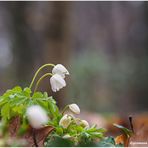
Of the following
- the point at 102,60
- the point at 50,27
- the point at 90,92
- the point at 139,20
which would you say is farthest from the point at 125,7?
the point at 50,27

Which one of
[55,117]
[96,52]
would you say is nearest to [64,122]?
[55,117]

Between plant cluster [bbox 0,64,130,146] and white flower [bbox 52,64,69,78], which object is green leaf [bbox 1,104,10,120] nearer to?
plant cluster [bbox 0,64,130,146]

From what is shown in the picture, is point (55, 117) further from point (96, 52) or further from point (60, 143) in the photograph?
point (96, 52)

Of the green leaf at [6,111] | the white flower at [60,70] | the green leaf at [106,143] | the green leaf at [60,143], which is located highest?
the white flower at [60,70]

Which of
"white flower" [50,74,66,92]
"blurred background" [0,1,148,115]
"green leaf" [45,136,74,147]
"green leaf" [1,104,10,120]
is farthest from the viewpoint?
Result: "blurred background" [0,1,148,115]


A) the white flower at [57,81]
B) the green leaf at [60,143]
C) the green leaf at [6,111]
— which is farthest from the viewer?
the white flower at [57,81]

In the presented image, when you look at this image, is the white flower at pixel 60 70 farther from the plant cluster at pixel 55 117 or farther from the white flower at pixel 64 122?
the white flower at pixel 64 122

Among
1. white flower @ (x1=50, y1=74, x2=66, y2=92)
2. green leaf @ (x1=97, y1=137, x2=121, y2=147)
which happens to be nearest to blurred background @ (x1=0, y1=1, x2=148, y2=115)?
white flower @ (x1=50, y1=74, x2=66, y2=92)

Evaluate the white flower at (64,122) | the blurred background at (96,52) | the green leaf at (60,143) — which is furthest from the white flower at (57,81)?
the blurred background at (96,52)

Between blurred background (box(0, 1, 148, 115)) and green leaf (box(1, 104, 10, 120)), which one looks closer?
green leaf (box(1, 104, 10, 120))
